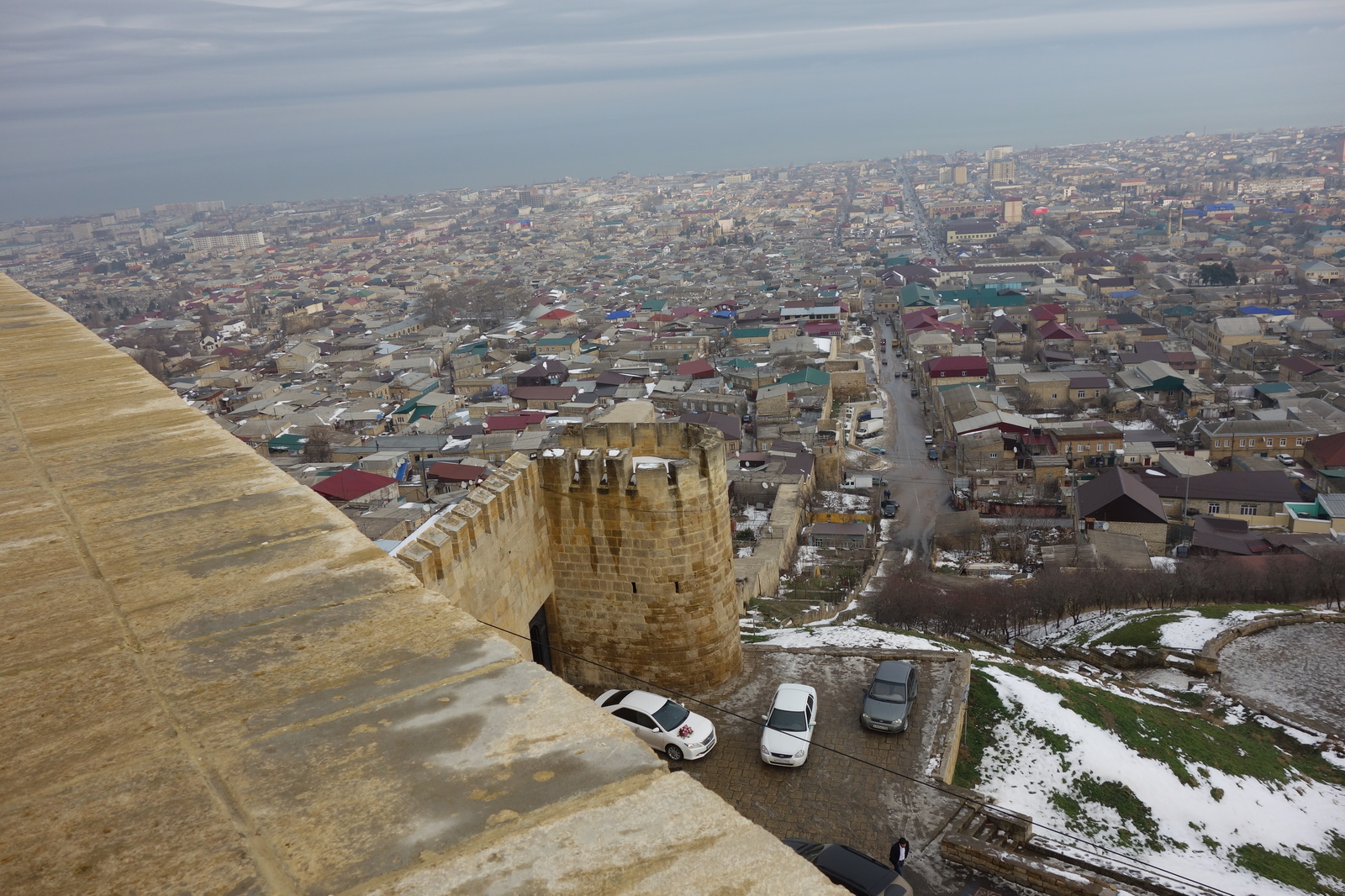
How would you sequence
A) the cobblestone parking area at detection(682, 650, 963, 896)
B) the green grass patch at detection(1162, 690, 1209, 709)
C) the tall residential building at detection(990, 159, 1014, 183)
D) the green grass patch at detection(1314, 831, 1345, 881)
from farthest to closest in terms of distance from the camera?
the tall residential building at detection(990, 159, 1014, 183)
the green grass patch at detection(1162, 690, 1209, 709)
the green grass patch at detection(1314, 831, 1345, 881)
the cobblestone parking area at detection(682, 650, 963, 896)

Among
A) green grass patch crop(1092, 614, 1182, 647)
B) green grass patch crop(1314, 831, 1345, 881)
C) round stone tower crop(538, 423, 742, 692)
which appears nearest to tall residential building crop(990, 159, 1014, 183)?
green grass patch crop(1092, 614, 1182, 647)

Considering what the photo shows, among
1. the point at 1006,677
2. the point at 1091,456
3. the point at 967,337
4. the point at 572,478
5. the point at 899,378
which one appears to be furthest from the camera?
the point at 967,337

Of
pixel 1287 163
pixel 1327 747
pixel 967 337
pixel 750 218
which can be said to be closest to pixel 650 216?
pixel 750 218

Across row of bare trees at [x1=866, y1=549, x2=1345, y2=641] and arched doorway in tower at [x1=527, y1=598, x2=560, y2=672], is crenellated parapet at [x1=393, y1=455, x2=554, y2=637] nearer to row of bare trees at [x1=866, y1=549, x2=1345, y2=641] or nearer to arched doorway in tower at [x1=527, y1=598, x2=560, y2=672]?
arched doorway in tower at [x1=527, y1=598, x2=560, y2=672]

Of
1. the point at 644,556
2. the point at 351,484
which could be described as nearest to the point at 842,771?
the point at 644,556

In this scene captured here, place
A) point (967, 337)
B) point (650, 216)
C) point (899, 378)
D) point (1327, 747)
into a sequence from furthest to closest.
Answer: point (650, 216)
point (967, 337)
point (899, 378)
point (1327, 747)

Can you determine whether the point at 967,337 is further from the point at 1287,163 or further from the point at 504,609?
the point at 1287,163

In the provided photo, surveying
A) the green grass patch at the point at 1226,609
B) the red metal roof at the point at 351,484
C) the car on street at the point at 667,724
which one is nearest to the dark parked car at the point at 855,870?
the car on street at the point at 667,724

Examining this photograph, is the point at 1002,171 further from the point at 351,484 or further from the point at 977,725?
the point at 977,725
